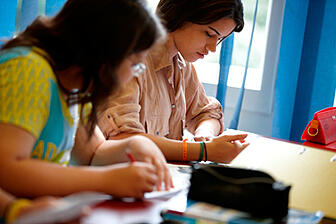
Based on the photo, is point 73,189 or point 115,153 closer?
point 73,189

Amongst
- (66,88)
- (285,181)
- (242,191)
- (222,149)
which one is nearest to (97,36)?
(66,88)

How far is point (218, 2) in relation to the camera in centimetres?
137

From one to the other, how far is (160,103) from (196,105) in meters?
0.30

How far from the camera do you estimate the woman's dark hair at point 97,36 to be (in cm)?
79

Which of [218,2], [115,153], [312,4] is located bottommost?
[115,153]

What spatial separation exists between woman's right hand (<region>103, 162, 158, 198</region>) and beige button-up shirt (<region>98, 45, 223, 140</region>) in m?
0.48

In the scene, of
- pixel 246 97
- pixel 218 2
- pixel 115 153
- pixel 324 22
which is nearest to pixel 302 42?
pixel 324 22

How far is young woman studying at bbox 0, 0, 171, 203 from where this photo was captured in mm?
690

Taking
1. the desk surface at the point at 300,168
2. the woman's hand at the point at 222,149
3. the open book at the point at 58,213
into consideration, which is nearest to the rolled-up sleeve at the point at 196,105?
the woman's hand at the point at 222,149

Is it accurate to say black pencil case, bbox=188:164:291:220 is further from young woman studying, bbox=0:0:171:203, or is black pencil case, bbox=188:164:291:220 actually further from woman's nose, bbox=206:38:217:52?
woman's nose, bbox=206:38:217:52

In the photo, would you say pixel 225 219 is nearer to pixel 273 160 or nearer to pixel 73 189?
pixel 73 189

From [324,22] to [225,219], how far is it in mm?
2160

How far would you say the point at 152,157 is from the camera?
2.97ft

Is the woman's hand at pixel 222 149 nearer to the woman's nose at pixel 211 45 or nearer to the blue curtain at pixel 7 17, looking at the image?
the woman's nose at pixel 211 45
